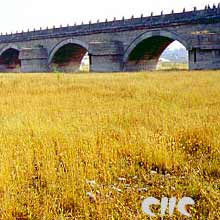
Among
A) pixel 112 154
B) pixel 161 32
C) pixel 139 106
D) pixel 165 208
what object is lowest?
pixel 165 208

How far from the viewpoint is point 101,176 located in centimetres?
404

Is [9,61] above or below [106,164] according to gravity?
above

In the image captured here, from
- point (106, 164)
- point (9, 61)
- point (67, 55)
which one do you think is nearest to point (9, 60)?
point (9, 61)

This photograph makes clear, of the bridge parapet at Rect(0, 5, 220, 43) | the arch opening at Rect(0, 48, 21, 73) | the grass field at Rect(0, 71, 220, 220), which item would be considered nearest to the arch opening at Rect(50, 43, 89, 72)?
the bridge parapet at Rect(0, 5, 220, 43)

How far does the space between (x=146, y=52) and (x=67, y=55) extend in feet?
46.5

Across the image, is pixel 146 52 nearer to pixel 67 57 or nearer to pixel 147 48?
pixel 147 48

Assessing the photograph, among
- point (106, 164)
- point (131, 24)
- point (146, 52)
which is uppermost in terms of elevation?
point (131, 24)

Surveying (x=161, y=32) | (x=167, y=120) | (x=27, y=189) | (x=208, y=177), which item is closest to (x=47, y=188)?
(x=27, y=189)

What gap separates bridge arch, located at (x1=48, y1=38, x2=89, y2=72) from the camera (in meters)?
43.9

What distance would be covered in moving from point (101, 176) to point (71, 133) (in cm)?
186

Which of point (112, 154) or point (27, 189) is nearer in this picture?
point (27, 189)

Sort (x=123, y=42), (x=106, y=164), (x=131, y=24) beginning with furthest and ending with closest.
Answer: (x=123, y=42) → (x=131, y=24) → (x=106, y=164)

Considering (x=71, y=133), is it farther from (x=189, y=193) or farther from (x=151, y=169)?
(x=189, y=193)

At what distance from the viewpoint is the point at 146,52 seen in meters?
41.2
